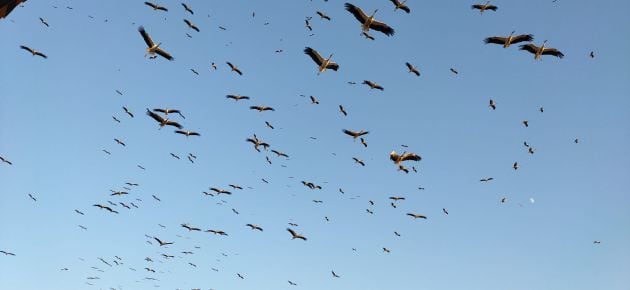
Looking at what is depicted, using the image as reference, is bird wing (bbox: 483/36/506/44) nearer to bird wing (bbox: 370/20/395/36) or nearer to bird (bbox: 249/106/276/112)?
bird wing (bbox: 370/20/395/36)

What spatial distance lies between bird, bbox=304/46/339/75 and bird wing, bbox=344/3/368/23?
2.61 m

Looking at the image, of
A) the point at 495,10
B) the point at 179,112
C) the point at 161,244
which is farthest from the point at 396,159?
the point at 161,244

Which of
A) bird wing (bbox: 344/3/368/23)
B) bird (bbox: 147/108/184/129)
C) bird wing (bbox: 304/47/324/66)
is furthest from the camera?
bird (bbox: 147/108/184/129)

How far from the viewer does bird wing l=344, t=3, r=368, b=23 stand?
26.3m

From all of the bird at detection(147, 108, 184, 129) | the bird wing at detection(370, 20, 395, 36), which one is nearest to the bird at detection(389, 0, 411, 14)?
the bird wing at detection(370, 20, 395, 36)

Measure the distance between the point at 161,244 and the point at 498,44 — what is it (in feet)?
89.0

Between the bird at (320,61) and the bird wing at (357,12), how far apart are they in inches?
103

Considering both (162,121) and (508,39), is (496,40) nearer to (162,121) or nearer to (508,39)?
(508,39)

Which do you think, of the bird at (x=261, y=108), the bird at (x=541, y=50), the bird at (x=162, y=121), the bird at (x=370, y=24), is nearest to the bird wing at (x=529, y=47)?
the bird at (x=541, y=50)

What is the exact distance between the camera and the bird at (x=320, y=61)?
28.4 metres

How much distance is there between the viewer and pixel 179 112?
32.0 meters

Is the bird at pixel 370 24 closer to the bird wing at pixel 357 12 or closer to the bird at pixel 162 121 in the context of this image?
the bird wing at pixel 357 12

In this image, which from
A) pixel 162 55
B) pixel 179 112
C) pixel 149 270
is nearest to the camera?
pixel 162 55

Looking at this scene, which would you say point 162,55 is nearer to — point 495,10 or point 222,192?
point 222,192
